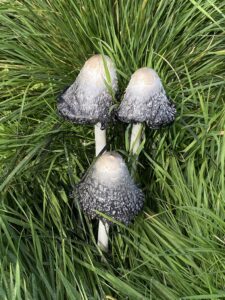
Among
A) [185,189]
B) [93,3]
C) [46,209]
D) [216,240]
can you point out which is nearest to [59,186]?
[46,209]

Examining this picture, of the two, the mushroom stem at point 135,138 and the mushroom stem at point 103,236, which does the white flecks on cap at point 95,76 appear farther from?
the mushroom stem at point 103,236

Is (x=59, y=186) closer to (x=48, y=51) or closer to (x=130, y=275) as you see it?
(x=130, y=275)

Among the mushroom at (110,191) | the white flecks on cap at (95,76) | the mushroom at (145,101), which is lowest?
the mushroom at (110,191)

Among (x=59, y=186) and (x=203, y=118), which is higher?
(x=203, y=118)

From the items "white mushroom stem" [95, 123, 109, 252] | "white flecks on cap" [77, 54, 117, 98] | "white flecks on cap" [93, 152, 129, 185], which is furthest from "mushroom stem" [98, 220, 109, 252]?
"white flecks on cap" [77, 54, 117, 98]

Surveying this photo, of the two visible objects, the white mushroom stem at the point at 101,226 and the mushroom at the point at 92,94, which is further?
the white mushroom stem at the point at 101,226

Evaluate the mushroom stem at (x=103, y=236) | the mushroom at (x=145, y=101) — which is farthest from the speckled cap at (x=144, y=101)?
the mushroom stem at (x=103, y=236)
